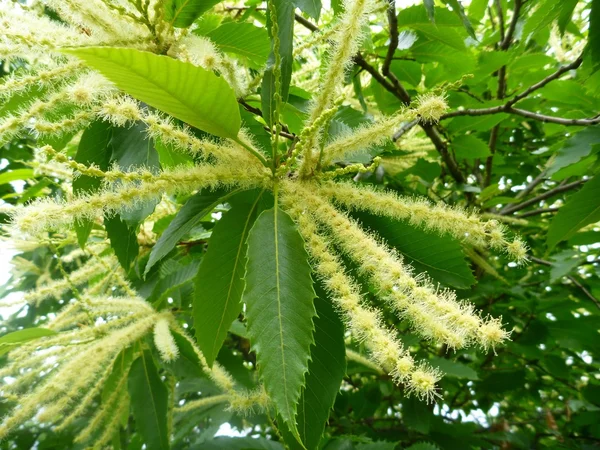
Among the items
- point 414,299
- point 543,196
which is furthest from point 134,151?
point 543,196

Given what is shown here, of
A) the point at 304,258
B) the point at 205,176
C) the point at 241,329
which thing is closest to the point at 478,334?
the point at 304,258

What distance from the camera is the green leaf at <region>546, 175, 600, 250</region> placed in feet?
5.57

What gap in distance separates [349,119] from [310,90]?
1.92 feet

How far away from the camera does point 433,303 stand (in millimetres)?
1010

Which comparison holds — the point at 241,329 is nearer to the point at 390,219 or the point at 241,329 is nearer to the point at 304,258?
the point at 390,219

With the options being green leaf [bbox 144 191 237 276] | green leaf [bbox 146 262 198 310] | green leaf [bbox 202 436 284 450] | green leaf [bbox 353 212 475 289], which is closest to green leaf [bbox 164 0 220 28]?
green leaf [bbox 144 191 237 276]

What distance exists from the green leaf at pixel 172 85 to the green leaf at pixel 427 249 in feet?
1.92

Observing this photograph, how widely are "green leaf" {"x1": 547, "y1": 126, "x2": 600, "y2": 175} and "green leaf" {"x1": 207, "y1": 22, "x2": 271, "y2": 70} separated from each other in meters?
1.23

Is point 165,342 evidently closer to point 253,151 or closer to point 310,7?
point 253,151

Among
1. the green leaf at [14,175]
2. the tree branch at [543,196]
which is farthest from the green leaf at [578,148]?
the green leaf at [14,175]

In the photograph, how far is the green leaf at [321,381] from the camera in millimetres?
1384

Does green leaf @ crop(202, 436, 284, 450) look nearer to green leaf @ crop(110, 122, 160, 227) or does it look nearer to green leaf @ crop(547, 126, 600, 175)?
green leaf @ crop(110, 122, 160, 227)

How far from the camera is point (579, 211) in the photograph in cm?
175

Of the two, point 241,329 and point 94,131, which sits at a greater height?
point 94,131
